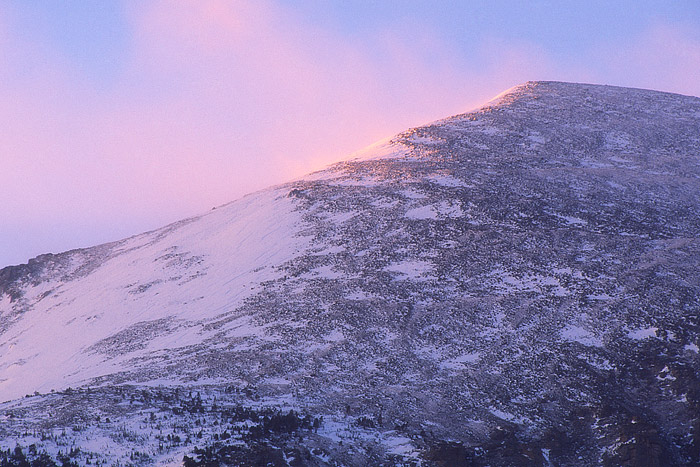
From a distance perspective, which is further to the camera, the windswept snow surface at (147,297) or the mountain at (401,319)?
the windswept snow surface at (147,297)

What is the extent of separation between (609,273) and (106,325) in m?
42.5

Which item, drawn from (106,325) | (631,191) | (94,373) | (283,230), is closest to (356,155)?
(283,230)

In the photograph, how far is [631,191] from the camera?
68375 millimetres

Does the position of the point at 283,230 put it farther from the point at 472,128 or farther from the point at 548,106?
the point at 548,106

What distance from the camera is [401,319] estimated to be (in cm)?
4634

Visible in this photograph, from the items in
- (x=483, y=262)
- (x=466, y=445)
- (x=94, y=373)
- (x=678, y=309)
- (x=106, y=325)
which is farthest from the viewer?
(x=106, y=325)

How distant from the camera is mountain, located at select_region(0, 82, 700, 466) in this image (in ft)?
101

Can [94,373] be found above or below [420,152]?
below

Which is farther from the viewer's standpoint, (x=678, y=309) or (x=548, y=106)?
(x=548, y=106)

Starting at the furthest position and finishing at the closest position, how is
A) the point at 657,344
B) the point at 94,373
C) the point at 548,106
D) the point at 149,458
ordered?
the point at 548,106, the point at 94,373, the point at 657,344, the point at 149,458

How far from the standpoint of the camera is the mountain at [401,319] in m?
30.8

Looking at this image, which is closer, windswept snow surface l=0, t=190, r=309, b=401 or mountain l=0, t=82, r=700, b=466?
mountain l=0, t=82, r=700, b=466

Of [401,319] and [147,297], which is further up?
[147,297]

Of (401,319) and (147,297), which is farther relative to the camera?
(147,297)
